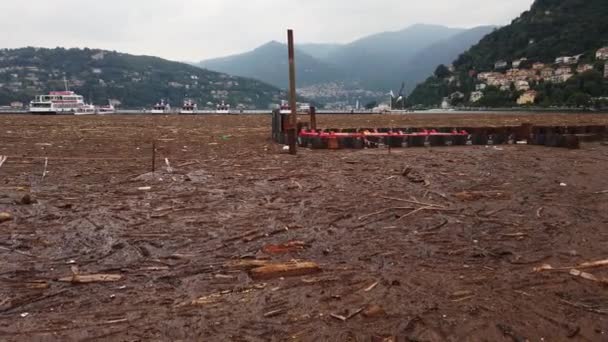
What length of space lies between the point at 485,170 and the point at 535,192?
2692mm

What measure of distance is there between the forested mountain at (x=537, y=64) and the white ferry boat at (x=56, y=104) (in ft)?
341

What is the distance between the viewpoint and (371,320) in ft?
12.4

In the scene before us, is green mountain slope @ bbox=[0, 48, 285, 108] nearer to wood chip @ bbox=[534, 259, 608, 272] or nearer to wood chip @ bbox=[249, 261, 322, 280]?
wood chip @ bbox=[249, 261, 322, 280]

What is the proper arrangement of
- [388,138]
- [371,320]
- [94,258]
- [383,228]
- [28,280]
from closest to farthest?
[371,320]
[28,280]
[94,258]
[383,228]
[388,138]

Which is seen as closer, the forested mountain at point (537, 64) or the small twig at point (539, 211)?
the small twig at point (539, 211)

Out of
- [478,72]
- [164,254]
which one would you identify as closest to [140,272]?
[164,254]

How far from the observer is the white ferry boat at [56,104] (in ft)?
284

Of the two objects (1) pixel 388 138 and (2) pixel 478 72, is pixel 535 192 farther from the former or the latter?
(2) pixel 478 72

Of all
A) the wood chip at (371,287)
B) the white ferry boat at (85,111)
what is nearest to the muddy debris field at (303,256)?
the wood chip at (371,287)

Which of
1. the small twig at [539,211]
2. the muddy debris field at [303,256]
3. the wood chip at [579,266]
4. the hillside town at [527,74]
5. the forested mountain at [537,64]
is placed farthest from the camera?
the hillside town at [527,74]

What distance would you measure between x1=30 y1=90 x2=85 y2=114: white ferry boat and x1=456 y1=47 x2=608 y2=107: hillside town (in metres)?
106

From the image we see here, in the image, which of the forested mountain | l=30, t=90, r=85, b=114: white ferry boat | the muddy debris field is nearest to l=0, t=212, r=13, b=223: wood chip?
the muddy debris field

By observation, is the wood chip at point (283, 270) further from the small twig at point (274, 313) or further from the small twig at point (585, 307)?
the small twig at point (585, 307)

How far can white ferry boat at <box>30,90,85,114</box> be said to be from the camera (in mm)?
86431
